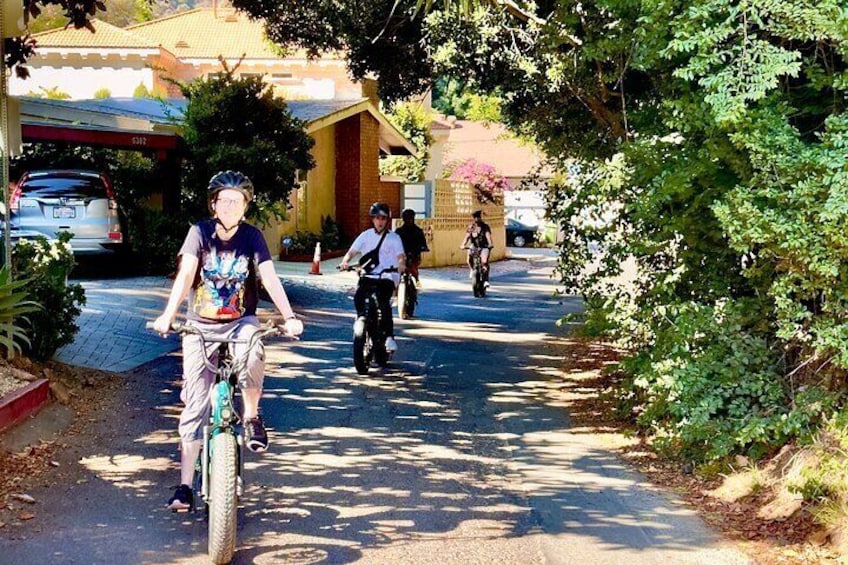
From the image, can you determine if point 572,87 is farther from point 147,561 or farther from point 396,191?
point 396,191

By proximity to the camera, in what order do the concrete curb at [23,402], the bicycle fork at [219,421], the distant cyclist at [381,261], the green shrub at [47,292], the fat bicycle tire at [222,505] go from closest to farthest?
the fat bicycle tire at [222,505] → the bicycle fork at [219,421] → the concrete curb at [23,402] → the green shrub at [47,292] → the distant cyclist at [381,261]

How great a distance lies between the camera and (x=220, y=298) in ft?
19.7

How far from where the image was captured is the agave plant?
28.4ft

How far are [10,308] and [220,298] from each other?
3.60 metres

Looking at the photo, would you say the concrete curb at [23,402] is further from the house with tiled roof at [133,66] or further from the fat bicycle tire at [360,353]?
the house with tiled roof at [133,66]

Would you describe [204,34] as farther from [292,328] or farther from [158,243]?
[292,328]

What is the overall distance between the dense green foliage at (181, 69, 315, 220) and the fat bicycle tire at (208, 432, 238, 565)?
12.2 meters

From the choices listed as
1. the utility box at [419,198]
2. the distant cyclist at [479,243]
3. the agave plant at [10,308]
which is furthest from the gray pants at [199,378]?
the utility box at [419,198]

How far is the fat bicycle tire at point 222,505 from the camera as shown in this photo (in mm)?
5258

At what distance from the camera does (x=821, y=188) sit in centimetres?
604

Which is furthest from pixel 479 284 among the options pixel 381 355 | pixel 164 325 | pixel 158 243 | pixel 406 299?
pixel 164 325

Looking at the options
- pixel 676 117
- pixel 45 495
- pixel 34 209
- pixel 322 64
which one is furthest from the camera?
pixel 322 64

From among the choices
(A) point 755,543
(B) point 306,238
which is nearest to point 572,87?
(A) point 755,543

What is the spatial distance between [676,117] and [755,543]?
9.60ft
